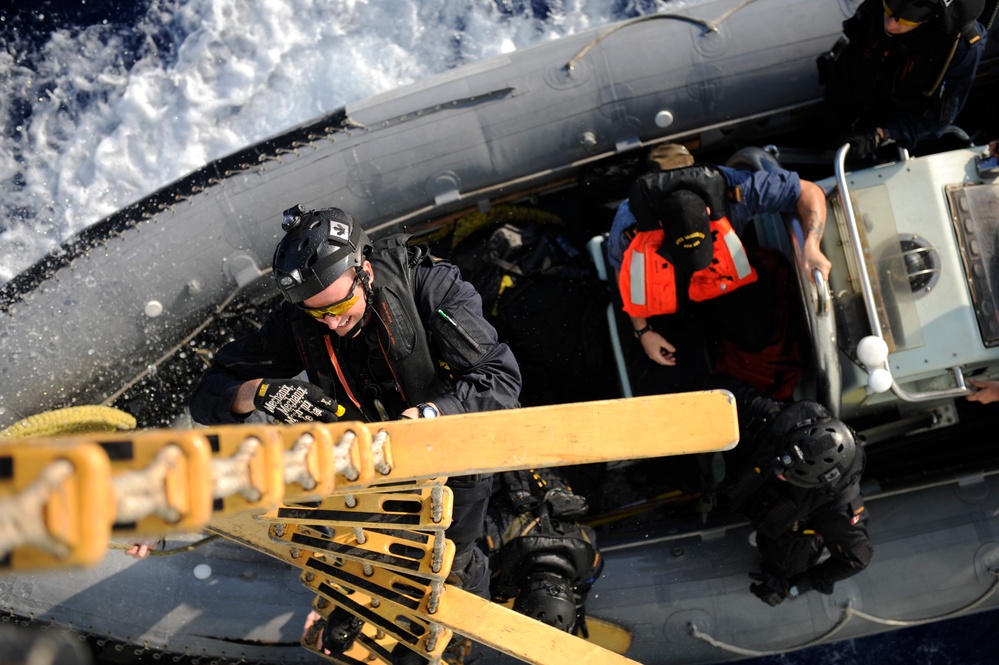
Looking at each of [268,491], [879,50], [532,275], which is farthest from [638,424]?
[879,50]

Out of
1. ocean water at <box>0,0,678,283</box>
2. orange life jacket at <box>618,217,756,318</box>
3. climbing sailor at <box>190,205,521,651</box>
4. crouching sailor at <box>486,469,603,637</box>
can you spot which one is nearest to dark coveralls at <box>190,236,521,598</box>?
climbing sailor at <box>190,205,521,651</box>

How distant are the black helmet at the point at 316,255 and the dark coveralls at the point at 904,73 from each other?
1.93m

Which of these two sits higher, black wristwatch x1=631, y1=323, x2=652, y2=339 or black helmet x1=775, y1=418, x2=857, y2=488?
black wristwatch x1=631, y1=323, x2=652, y2=339

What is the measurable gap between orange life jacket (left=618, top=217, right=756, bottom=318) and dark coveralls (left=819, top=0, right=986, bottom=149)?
753 mm

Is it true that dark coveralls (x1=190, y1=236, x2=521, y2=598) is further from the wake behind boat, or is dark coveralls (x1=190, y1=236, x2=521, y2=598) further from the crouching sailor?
the wake behind boat

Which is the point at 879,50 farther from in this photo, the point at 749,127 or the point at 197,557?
the point at 197,557

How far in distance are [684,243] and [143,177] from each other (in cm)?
321

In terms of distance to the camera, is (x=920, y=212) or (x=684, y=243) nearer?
(x=684, y=243)

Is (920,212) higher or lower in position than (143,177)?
lower

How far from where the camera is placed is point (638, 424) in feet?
4.94

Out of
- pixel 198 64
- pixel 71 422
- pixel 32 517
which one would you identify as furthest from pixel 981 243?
pixel 198 64

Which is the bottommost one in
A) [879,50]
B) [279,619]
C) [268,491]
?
[279,619]

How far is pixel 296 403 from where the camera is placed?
236 centimetres

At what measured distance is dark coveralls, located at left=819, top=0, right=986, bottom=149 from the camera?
9.83 ft
